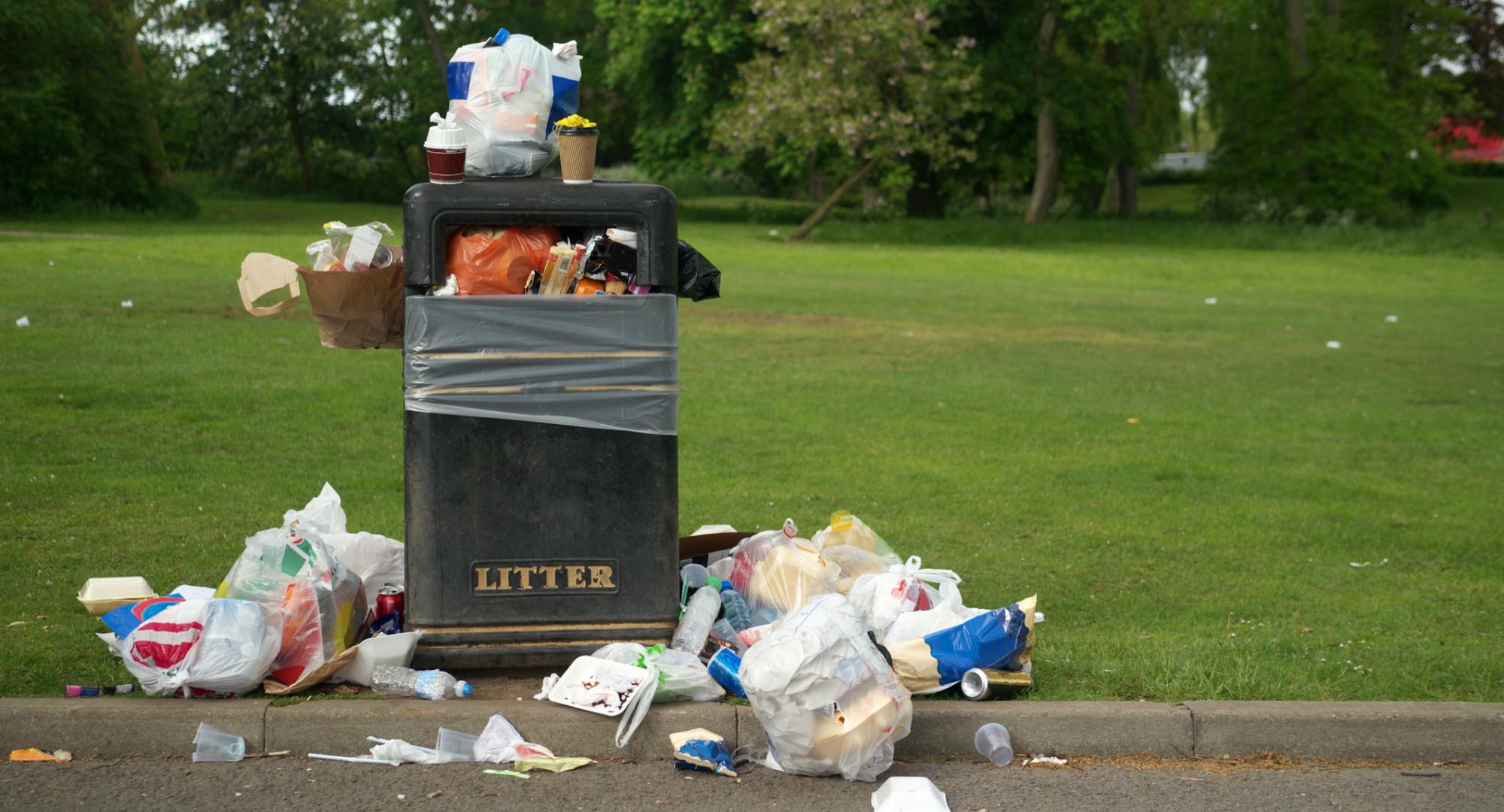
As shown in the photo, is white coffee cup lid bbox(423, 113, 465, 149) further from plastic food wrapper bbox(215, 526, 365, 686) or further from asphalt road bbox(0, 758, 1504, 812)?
asphalt road bbox(0, 758, 1504, 812)

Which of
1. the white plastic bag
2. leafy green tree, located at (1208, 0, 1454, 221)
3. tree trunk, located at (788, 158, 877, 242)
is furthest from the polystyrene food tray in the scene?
leafy green tree, located at (1208, 0, 1454, 221)

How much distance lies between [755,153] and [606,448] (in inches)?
1490

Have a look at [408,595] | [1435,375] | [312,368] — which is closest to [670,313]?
[408,595]

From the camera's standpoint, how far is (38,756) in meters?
3.71

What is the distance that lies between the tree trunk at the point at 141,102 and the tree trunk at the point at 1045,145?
23.0 metres

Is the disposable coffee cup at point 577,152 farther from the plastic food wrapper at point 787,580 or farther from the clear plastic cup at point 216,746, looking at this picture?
the clear plastic cup at point 216,746

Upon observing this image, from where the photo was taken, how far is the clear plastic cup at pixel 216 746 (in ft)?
12.3

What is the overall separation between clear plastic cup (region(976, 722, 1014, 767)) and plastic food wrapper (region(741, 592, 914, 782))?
0.95ft

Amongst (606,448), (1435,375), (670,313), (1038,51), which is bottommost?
(1435,375)

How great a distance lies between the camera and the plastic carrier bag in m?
4.28

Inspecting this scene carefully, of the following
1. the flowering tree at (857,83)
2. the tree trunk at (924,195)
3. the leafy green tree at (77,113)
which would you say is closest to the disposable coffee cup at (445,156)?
the flowering tree at (857,83)

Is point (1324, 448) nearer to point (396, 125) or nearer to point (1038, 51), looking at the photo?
point (1038, 51)

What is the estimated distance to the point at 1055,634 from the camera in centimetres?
483

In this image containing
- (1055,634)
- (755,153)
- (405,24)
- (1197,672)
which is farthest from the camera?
(405,24)
